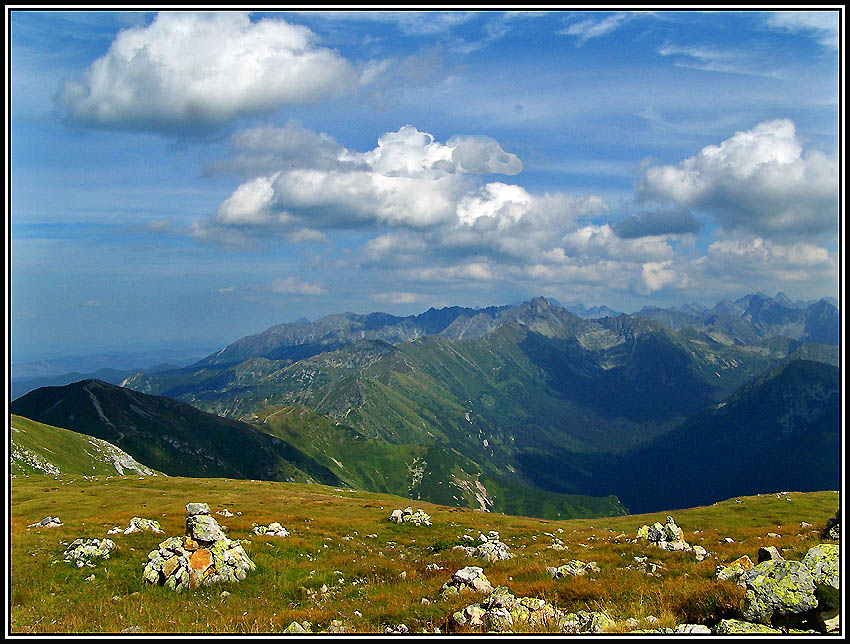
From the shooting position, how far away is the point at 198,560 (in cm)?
2388

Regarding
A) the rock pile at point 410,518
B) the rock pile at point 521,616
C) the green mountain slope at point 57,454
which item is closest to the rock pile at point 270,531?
the rock pile at point 410,518

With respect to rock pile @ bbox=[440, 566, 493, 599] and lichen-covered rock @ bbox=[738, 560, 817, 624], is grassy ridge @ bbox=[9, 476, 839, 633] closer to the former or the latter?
rock pile @ bbox=[440, 566, 493, 599]

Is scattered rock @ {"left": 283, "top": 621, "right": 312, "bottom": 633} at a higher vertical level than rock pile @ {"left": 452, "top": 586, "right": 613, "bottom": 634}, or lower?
lower

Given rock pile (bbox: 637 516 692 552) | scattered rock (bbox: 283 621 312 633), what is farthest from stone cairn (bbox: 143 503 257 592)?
rock pile (bbox: 637 516 692 552)

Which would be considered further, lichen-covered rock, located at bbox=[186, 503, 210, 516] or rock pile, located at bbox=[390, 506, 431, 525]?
rock pile, located at bbox=[390, 506, 431, 525]

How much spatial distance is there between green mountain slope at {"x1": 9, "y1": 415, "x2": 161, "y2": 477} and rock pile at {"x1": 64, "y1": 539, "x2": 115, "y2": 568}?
133m

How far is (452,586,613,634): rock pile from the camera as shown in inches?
569

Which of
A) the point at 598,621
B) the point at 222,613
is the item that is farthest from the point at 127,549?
the point at 598,621

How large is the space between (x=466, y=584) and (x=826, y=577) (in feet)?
42.9

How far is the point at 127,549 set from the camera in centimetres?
2881

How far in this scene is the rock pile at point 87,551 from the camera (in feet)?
83.9

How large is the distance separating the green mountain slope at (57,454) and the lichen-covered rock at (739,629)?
165 metres

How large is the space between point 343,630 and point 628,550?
78.0 ft

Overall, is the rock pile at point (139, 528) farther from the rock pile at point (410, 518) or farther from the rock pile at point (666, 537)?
the rock pile at point (666, 537)
